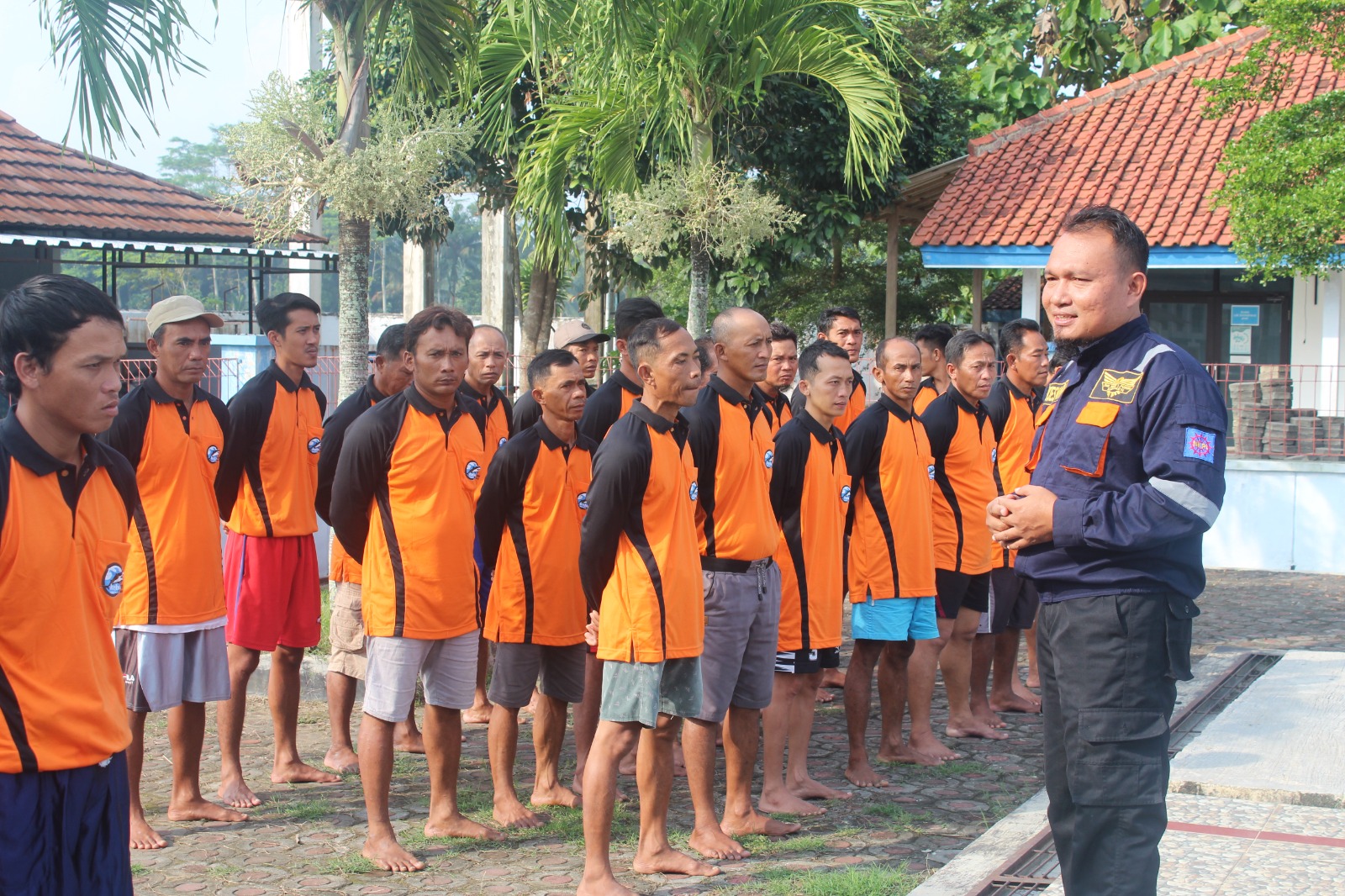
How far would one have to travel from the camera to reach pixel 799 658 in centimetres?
582

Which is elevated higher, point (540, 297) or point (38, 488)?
point (540, 297)

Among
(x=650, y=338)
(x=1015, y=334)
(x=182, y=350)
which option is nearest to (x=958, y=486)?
(x=1015, y=334)

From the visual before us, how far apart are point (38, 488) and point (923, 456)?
4478 mm

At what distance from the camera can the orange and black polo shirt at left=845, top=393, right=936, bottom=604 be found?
250 inches

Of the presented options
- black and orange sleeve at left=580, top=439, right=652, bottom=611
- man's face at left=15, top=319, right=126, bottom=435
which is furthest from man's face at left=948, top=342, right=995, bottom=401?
man's face at left=15, top=319, right=126, bottom=435

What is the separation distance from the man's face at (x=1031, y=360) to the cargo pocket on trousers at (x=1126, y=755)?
4.35 meters

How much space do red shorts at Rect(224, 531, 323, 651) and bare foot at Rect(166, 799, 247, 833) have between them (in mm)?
751

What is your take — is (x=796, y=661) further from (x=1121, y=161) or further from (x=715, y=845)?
(x=1121, y=161)

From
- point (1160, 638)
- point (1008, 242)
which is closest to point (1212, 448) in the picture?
point (1160, 638)

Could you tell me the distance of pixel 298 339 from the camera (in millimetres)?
6320

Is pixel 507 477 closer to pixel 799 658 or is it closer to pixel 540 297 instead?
pixel 799 658

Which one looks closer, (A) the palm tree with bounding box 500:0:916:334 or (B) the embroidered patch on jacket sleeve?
(B) the embroidered patch on jacket sleeve

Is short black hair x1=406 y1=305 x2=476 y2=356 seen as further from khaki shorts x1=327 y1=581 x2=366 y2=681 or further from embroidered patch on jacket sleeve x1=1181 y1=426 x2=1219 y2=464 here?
embroidered patch on jacket sleeve x1=1181 y1=426 x2=1219 y2=464

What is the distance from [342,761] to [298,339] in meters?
2.04
